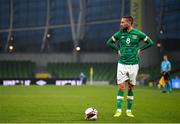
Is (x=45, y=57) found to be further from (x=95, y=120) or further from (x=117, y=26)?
(x=95, y=120)

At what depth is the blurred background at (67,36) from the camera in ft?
249

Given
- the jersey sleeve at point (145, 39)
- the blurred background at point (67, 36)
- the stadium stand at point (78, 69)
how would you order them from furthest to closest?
the stadium stand at point (78, 69)
the blurred background at point (67, 36)
the jersey sleeve at point (145, 39)

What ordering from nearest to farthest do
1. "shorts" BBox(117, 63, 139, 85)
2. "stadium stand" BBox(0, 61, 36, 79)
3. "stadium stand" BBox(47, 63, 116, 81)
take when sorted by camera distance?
"shorts" BBox(117, 63, 139, 85)
"stadium stand" BBox(47, 63, 116, 81)
"stadium stand" BBox(0, 61, 36, 79)

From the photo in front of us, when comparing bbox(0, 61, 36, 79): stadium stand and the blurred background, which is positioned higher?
the blurred background

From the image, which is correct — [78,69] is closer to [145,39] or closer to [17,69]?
[17,69]

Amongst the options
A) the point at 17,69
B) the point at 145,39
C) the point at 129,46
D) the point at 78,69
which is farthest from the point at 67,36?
the point at 129,46

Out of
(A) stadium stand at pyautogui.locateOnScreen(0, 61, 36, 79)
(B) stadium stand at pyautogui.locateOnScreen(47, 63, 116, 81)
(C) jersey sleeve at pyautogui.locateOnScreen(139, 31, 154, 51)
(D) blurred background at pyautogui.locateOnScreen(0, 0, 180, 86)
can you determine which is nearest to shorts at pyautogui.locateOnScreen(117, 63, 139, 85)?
(C) jersey sleeve at pyautogui.locateOnScreen(139, 31, 154, 51)

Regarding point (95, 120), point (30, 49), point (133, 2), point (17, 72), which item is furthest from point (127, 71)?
→ point (30, 49)

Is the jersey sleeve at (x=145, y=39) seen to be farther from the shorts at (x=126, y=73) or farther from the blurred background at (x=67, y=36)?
the blurred background at (x=67, y=36)

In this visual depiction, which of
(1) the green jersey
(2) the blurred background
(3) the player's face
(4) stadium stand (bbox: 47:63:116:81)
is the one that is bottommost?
(1) the green jersey

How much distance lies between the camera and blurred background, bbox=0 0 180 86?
75812 millimetres

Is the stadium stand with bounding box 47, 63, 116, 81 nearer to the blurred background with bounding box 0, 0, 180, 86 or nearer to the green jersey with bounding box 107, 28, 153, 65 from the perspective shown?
the blurred background with bounding box 0, 0, 180, 86

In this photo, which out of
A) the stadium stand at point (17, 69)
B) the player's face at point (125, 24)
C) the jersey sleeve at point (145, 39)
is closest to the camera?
the player's face at point (125, 24)

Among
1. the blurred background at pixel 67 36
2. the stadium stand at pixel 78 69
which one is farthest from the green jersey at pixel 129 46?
the stadium stand at pixel 78 69
